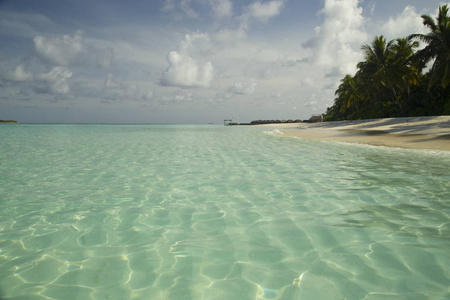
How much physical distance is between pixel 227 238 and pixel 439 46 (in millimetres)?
30894

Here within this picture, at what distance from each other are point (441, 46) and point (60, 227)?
32.2 m

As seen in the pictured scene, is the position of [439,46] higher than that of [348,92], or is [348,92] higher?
[439,46]

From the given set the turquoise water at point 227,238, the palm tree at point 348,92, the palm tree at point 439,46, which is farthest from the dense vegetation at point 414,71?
the turquoise water at point 227,238

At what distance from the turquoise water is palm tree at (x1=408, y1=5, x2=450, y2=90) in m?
23.4

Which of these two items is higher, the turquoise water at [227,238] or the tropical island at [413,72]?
the tropical island at [413,72]

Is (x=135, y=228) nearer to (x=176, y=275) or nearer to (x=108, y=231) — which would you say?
(x=108, y=231)

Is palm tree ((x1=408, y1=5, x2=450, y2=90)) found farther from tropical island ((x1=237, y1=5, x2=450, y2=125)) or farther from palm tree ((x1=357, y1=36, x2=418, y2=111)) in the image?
palm tree ((x1=357, y1=36, x2=418, y2=111))

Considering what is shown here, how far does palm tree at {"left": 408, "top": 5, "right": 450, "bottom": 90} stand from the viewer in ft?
72.9

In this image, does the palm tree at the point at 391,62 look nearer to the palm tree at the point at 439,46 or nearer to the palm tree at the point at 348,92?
the palm tree at the point at 439,46

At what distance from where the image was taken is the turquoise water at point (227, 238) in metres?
2.18

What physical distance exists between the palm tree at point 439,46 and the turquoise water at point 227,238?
23.4 metres

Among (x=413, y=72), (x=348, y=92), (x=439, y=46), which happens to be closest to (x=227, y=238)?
(x=439, y=46)

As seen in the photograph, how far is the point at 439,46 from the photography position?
23375 millimetres

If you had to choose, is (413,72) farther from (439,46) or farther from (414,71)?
(439,46)
